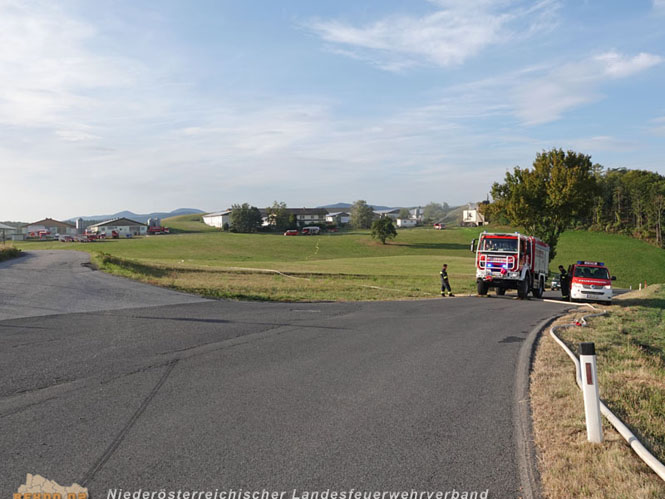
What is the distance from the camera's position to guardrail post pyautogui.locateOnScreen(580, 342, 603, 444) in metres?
5.70

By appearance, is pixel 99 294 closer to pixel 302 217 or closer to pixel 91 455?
pixel 91 455

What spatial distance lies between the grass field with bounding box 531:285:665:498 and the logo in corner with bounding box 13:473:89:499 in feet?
13.3

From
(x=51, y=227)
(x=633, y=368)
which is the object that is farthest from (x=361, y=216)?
(x=633, y=368)

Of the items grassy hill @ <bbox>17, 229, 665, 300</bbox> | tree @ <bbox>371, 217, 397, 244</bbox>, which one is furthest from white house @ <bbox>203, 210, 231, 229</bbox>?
tree @ <bbox>371, 217, 397, 244</bbox>

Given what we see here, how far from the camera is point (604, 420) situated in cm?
638

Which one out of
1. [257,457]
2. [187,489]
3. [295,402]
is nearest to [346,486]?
[257,457]

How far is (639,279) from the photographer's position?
178ft

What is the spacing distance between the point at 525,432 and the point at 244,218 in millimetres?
116299

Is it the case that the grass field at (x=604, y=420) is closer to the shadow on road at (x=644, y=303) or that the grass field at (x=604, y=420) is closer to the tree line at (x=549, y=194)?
the shadow on road at (x=644, y=303)

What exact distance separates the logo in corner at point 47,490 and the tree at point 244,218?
11653 centimetres

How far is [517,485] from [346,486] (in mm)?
1544

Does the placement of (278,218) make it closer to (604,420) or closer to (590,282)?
(590,282)

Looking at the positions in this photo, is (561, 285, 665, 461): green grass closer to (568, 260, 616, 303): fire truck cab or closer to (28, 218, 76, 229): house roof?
(568, 260, 616, 303): fire truck cab

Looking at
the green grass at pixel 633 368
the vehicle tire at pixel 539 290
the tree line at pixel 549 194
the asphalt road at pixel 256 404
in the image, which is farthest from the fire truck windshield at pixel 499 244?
the tree line at pixel 549 194
